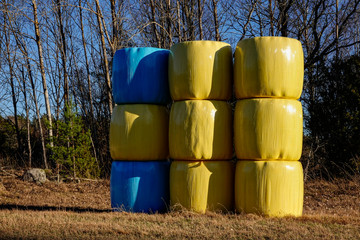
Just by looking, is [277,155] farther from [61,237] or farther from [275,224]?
[61,237]

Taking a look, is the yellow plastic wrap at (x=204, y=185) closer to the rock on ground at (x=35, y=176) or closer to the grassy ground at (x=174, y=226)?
the grassy ground at (x=174, y=226)

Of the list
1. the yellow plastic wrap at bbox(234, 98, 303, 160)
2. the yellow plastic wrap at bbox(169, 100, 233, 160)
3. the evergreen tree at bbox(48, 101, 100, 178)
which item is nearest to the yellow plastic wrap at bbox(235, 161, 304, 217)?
the yellow plastic wrap at bbox(234, 98, 303, 160)

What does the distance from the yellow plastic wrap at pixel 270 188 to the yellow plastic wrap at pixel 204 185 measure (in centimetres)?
28

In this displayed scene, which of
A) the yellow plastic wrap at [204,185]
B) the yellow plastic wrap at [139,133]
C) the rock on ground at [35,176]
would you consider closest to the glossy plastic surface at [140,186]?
the yellow plastic wrap at [139,133]

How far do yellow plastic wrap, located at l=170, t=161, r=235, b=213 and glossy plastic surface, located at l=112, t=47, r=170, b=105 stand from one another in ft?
3.26

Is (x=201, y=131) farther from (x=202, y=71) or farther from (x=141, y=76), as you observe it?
(x=141, y=76)

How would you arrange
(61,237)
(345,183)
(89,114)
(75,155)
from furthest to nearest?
(89,114)
(75,155)
(345,183)
(61,237)

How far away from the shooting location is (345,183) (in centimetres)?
913

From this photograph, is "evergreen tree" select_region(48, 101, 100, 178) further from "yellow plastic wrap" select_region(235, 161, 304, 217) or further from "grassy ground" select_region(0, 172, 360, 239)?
"yellow plastic wrap" select_region(235, 161, 304, 217)

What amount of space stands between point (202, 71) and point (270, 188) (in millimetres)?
1594

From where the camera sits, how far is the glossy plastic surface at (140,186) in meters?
5.64

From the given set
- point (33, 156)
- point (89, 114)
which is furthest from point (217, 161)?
point (33, 156)

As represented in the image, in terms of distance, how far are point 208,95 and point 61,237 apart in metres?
2.38

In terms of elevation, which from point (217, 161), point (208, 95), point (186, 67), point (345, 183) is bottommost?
point (345, 183)
